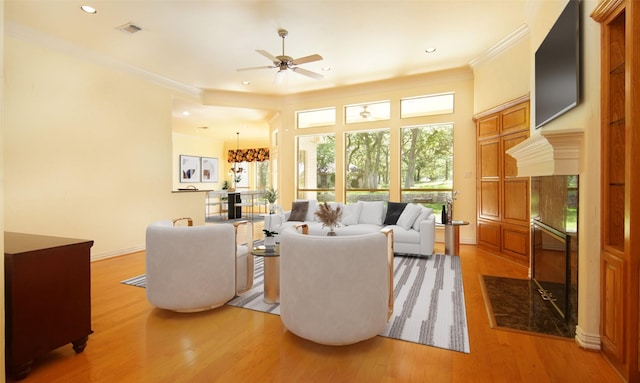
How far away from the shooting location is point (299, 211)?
20.1 ft

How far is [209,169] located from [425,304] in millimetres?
10507

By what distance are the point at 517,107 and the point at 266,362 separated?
4815mm

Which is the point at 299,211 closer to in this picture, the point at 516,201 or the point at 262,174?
the point at 516,201

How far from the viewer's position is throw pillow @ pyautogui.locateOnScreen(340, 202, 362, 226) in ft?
18.2

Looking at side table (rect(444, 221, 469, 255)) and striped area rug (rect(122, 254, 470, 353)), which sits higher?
side table (rect(444, 221, 469, 255))

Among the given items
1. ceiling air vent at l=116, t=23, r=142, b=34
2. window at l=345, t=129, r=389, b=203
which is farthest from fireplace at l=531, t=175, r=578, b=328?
ceiling air vent at l=116, t=23, r=142, b=34

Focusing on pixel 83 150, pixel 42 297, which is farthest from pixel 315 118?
pixel 42 297

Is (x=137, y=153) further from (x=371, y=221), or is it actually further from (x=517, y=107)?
(x=517, y=107)

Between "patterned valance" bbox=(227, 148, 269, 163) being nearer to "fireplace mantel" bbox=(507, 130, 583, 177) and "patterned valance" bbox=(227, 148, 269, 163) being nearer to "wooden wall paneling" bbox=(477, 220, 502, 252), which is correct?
"wooden wall paneling" bbox=(477, 220, 502, 252)

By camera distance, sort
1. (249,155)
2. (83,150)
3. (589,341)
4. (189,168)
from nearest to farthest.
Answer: (589,341)
(83,150)
(189,168)
(249,155)

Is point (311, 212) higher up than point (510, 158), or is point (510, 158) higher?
point (510, 158)

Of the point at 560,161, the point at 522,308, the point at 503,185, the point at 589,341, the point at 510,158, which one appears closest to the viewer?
the point at 589,341

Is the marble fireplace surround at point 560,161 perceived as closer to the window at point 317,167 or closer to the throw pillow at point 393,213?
the throw pillow at point 393,213

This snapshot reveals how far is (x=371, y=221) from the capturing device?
5520 millimetres
